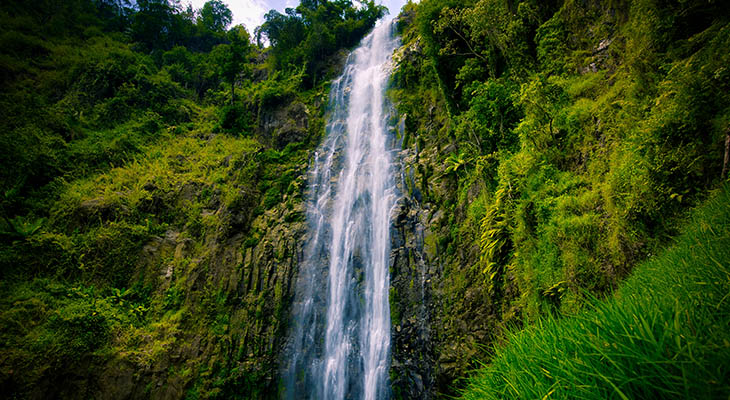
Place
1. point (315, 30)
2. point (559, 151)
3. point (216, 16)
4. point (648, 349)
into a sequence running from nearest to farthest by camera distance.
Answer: point (648, 349)
point (559, 151)
point (315, 30)
point (216, 16)

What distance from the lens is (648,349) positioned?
1001mm

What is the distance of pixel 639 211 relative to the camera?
11.4 feet

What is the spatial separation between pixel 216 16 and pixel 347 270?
39.1 m

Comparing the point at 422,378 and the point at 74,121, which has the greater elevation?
the point at 74,121

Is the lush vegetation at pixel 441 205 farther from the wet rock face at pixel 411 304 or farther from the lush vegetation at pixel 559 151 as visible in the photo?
the wet rock face at pixel 411 304

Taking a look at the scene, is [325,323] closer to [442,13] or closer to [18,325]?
[18,325]

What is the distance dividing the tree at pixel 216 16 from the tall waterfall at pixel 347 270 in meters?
29.3

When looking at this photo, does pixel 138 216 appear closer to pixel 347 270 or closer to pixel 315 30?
pixel 347 270

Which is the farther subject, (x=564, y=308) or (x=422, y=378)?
(x=422, y=378)

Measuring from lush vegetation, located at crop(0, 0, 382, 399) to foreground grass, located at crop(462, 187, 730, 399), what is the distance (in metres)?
10.1

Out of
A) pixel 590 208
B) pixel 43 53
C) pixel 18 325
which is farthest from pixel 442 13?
pixel 43 53

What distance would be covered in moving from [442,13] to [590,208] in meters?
7.85

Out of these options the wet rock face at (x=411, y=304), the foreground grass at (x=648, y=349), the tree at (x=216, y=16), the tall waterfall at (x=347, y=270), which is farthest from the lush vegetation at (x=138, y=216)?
the tree at (x=216, y=16)

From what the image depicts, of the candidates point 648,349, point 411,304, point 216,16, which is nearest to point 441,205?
point 411,304
